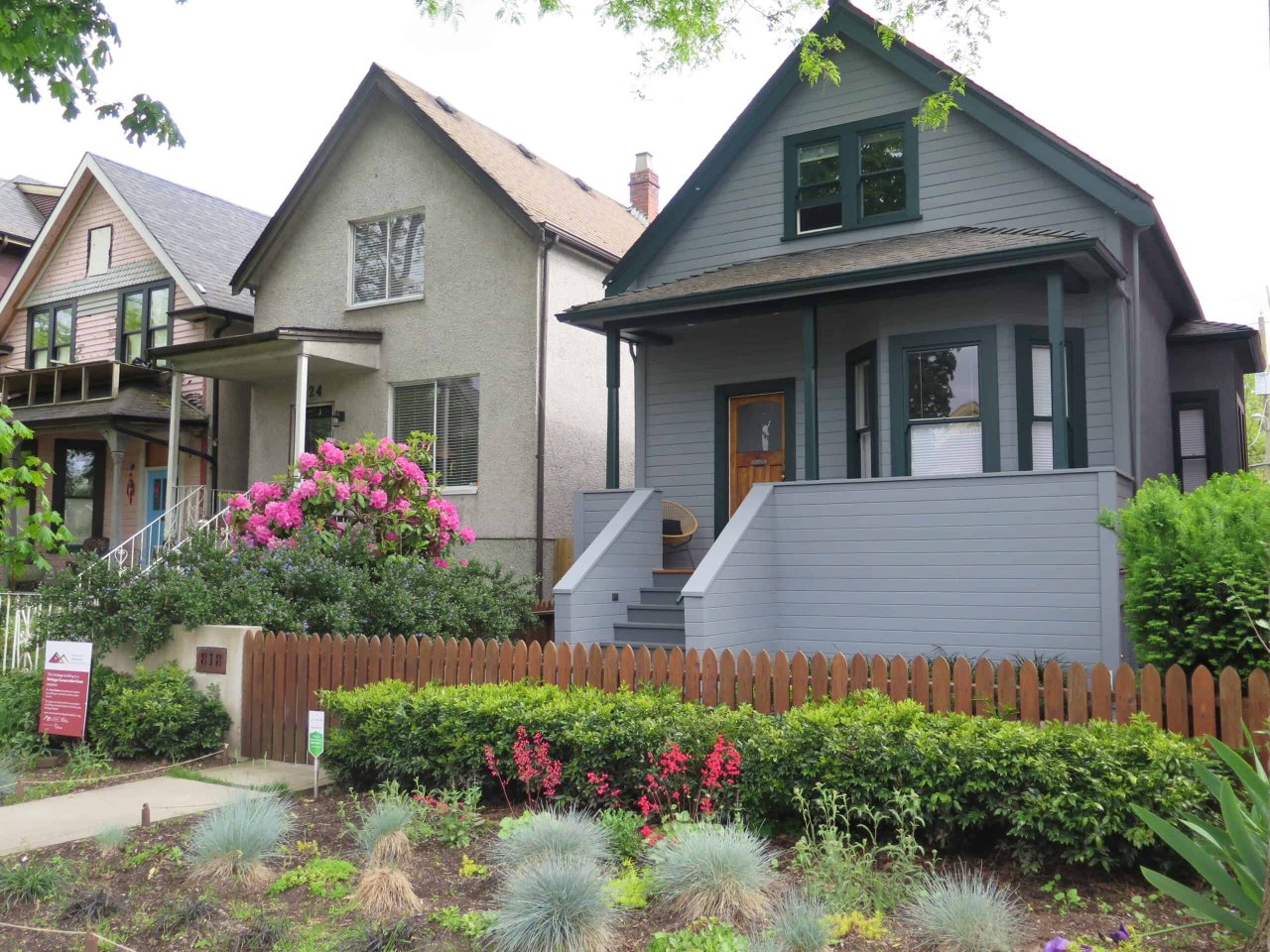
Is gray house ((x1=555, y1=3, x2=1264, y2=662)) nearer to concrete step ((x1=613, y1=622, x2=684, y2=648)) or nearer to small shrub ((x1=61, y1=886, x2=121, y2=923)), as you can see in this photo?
concrete step ((x1=613, y1=622, x2=684, y2=648))

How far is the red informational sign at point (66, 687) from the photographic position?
9297 millimetres

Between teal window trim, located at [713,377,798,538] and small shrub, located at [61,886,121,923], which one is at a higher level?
teal window trim, located at [713,377,798,538]

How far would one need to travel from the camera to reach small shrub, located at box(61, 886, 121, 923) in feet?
17.5

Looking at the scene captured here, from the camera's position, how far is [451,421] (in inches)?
661

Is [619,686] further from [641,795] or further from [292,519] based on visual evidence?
[292,519]

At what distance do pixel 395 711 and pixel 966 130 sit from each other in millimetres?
9797

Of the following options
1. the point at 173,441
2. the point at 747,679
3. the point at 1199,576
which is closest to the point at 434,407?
the point at 173,441

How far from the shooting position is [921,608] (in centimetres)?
1077

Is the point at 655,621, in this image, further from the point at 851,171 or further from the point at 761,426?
the point at 851,171

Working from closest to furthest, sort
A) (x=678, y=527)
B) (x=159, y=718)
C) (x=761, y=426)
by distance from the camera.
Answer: (x=159, y=718)
(x=678, y=527)
(x=761, y=426)

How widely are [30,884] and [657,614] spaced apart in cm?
744

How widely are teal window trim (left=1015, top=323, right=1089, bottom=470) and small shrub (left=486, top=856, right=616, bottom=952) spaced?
827 centimetres

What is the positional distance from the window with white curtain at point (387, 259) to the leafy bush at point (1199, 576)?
12.9 meters

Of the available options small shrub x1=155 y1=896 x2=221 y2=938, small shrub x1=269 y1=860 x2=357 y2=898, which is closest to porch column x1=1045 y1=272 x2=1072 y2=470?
small shrub x1=269 y1=860 x2=357 y2=898
